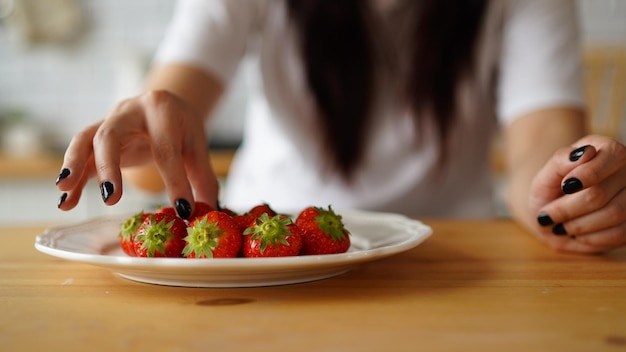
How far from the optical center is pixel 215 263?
53 cm

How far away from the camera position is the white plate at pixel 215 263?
1.74ft

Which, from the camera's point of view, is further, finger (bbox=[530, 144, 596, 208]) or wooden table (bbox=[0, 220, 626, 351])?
finger (bbox=[530, 144, 596, 208])

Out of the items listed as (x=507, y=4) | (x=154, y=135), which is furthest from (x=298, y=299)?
(x=507, y=4)

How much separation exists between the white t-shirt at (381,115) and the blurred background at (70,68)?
4.99 ft

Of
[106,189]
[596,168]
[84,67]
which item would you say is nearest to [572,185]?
[596,168]

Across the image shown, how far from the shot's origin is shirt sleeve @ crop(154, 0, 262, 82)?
114cm

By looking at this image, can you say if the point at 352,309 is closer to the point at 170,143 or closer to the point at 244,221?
the point at 244,221

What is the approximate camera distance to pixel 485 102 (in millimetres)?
1354

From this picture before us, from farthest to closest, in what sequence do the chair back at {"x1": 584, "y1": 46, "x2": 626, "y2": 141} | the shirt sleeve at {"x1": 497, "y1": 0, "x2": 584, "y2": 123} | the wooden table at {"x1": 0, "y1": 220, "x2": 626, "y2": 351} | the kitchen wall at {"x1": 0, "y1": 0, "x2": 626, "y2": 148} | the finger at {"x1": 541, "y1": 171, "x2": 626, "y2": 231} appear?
the kitchen wall at {"x1": 0, "y1": 0, "x2": 626, "y2": 148}
the chair back at {"x1": 584, "y1": 46, "x2": 626, "y2": 141}
the shirt sleeve at {"x1": 497, "y1": 0, "x2": 584, "y2": 123}
the finger at {"x1": 541, "y1": 171, "x2": 626, "y2": 231}
the wooden table at {"x1": 0, "y1": 220, "x2": 626, "y2": 351}

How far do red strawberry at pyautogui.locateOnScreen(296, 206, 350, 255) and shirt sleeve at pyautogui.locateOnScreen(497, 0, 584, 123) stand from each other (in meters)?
0.63

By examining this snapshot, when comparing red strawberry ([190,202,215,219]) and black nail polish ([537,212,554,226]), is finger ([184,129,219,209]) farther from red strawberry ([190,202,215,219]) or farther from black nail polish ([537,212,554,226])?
black nail polish ([537,212,554,226])

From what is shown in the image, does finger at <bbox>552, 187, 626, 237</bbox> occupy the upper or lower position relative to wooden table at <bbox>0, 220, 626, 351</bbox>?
upper

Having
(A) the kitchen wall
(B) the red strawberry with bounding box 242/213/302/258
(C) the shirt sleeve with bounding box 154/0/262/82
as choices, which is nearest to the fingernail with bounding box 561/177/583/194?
(B) the red strawberry with bounding box 242/213/302/258

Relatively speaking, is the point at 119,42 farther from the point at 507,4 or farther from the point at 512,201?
the point at 512,201
